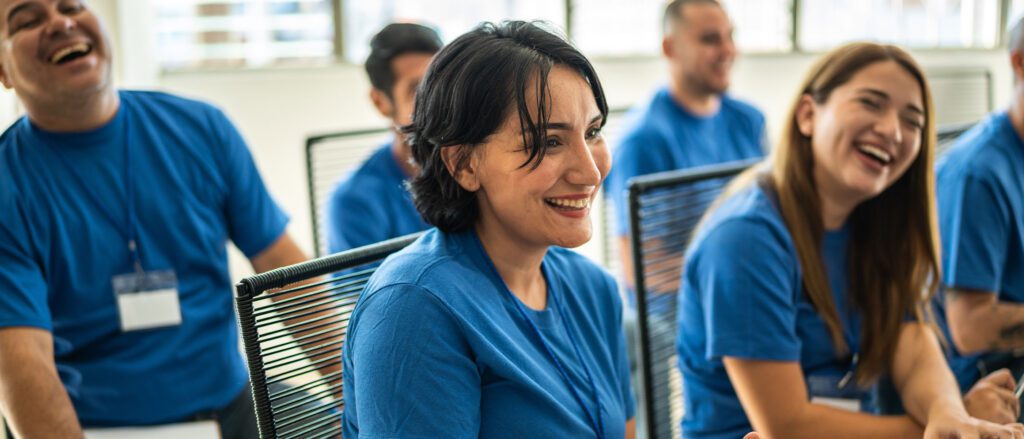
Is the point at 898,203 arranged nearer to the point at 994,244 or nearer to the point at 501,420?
the point at 994,244

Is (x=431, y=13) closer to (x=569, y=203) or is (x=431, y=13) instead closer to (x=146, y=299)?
(x=146, y=299)

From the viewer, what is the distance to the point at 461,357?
0.98 meters

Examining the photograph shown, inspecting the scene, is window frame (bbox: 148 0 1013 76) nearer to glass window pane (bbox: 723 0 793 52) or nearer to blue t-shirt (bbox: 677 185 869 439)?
glass window pane (bbox: 723 0 793 52)

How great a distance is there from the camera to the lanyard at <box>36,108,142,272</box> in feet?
5.05

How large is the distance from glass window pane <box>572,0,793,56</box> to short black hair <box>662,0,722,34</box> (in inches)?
49.2

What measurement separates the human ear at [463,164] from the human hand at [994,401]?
0.93 metres

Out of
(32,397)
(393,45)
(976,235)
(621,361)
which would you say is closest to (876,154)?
(976,235)

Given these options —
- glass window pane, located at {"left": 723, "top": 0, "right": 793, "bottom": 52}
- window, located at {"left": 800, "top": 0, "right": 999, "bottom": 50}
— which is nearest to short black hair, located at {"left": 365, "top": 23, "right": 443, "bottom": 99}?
glass window pane, located at {"left": 723, "top": 0, "right": 793, "bottom": 52}

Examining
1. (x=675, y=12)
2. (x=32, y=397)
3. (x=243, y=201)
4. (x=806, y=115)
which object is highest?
(x=675, y=12)

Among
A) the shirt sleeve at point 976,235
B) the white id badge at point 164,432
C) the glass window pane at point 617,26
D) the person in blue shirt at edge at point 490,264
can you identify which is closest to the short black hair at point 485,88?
the person in blue shirt at edge at point 490,264

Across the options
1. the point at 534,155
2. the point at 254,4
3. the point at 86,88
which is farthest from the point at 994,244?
the point at 254,4

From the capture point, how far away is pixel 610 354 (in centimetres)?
124

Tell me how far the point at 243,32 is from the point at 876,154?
128 inches

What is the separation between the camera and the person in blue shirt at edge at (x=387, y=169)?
1.98 m
